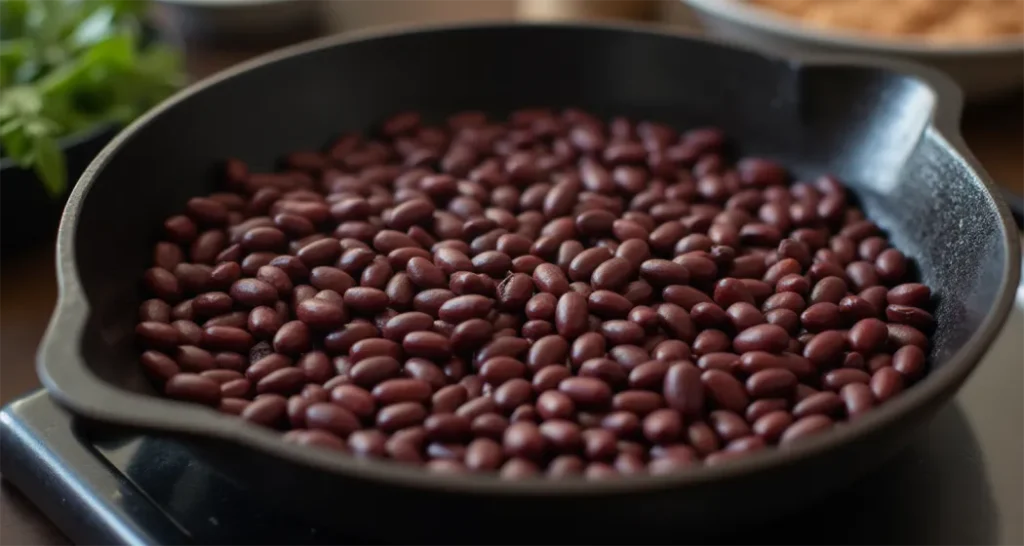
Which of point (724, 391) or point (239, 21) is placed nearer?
point (724, 391)

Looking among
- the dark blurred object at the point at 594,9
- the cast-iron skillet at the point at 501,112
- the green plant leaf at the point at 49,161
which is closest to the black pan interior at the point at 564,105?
the cast-iron skillet at the point at 501,112

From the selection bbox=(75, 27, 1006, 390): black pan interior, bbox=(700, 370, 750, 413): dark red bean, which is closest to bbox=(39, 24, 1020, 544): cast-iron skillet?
bbox=(75, 27, 1006, 390): black pan interior

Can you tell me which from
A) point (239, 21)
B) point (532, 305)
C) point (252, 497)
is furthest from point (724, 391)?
point (239, 21)

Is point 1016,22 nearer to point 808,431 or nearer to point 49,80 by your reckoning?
point 808,431

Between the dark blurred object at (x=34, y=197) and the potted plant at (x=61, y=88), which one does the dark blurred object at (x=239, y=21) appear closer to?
the potted plant at (x=61, y=88)

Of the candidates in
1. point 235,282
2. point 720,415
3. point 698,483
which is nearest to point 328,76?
point 235,282

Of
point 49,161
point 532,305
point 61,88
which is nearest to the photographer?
point 532,305

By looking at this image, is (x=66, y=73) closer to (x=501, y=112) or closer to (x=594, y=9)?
(x=501, y=112)
